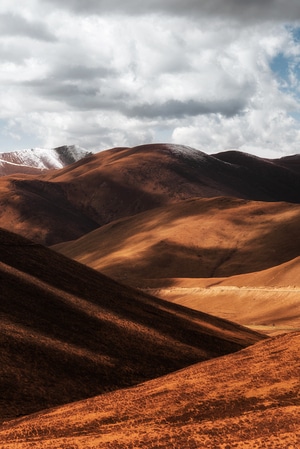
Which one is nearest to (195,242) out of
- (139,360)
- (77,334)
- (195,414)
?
(77,334)

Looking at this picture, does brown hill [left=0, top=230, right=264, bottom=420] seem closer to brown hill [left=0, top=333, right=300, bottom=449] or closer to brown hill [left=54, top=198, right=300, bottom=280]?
brown hill [left=0, top=333, right=300, bottom=449]

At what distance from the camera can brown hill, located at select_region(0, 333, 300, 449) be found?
636 inches

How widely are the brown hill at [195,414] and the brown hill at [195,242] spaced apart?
75.6 m

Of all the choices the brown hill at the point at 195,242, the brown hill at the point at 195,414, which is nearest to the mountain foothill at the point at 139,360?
the brown hill at the point at 195,414

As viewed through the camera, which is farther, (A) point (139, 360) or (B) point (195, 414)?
(A) point (139, 360)

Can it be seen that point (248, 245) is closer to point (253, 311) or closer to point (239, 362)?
point (253, 311)

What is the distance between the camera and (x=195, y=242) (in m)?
126

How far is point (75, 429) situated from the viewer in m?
19.2

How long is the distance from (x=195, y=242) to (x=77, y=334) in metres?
91.0

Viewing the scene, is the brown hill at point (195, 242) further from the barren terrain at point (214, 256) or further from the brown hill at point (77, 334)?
the brown hill at point (77, 334)

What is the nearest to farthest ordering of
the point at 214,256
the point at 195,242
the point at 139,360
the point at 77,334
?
the point at 139,360 < the point at 77,334 < the point at 214,256 < the point at 195,242

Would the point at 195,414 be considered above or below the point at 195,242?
below

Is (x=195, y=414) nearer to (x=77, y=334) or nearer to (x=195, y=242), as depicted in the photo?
(x=77, y=334)

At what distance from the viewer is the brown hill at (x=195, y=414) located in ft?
53.0
